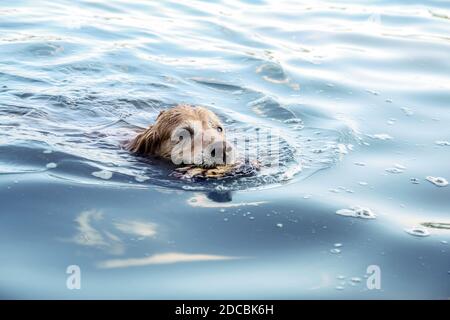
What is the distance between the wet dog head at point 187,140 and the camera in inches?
277

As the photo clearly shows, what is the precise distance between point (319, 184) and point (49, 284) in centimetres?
310

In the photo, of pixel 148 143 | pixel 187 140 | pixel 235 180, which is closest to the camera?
pixel 235 180

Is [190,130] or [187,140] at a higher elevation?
[190,130]

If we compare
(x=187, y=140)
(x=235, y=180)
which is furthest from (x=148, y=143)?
(x=235, y=180)

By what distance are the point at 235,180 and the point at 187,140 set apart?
837 millimetres

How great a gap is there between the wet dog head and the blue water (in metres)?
0.25

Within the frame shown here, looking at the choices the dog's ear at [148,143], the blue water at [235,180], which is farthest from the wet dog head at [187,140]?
the blue water at [235,180]

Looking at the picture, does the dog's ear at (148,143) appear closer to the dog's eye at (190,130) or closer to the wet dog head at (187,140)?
the wet dog head at (187,140)

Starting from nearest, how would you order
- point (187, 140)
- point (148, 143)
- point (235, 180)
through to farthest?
point (235, 180)
point (187, 140)
point (148, 143)

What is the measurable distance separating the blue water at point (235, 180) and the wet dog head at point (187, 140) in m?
0.25

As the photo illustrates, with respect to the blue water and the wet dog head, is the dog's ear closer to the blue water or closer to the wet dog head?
the wet dog head

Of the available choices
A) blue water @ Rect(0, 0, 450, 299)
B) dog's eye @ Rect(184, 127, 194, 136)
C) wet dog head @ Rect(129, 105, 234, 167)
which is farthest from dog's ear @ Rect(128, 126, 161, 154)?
dog's eye @ Rect(184, 127, 194, 136)

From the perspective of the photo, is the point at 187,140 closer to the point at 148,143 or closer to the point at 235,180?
the point at 148,143

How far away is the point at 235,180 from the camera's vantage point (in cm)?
688
